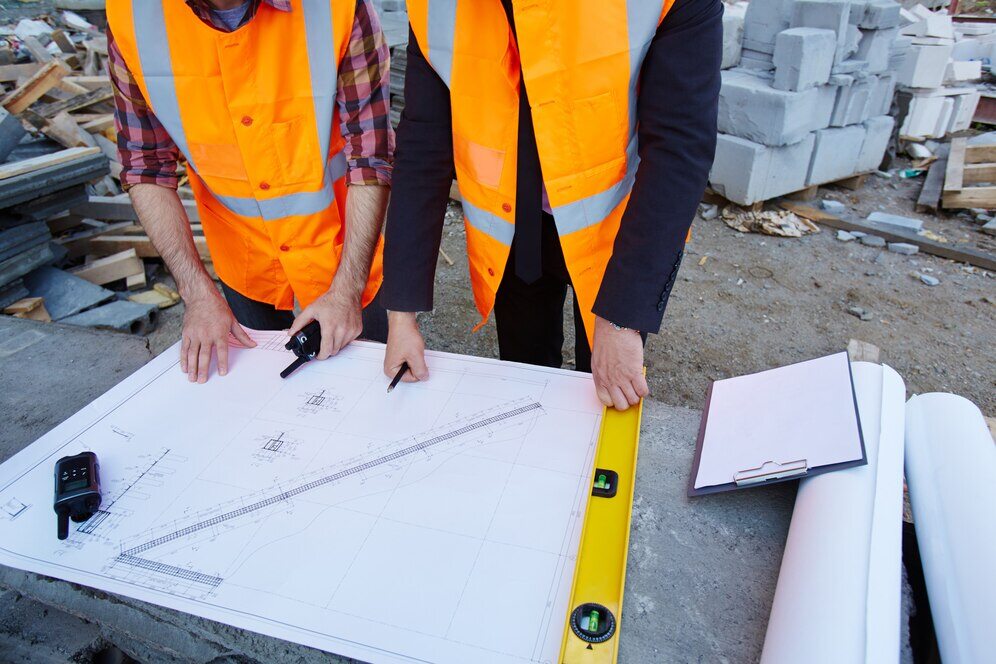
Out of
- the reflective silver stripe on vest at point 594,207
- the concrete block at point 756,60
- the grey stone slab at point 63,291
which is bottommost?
the grey stone slab at point 63,291

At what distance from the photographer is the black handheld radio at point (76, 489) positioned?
1178mm

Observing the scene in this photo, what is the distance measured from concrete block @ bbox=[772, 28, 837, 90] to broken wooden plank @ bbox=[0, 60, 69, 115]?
20.7ft

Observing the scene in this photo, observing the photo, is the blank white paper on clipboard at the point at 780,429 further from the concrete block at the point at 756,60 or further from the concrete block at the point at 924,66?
the concrete block at the point at 924,66

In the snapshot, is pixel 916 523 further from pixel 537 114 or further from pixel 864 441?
pixel 537 114

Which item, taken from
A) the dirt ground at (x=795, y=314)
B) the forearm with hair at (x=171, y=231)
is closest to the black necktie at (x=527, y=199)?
the forearm with hair at (x=171, y=231)

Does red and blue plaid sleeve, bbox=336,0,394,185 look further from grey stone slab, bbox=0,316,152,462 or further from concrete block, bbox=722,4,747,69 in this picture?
concrete block, bbox=722,4,747,69

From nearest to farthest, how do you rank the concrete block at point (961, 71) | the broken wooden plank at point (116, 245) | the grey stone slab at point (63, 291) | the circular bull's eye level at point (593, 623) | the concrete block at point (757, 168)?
the circular bull's eye level at point (593, 623) → the grey stone slab at point (63, 291) → the broken wooden plank at point (116, 245) → the concrete block at point (757, 168) → the concrete block at point (961, 71)

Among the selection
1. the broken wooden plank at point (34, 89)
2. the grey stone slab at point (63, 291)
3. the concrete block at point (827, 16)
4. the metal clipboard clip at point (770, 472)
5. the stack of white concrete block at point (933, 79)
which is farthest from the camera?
the stack of white concrete block at point (933, 79)

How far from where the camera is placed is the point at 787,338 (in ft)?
12.6

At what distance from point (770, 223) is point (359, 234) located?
13.6 ft

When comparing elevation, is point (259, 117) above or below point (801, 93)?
above

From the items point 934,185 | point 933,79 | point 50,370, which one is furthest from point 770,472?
point 933,79

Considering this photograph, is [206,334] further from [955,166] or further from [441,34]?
[955,166]

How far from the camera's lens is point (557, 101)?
138 centimetres
